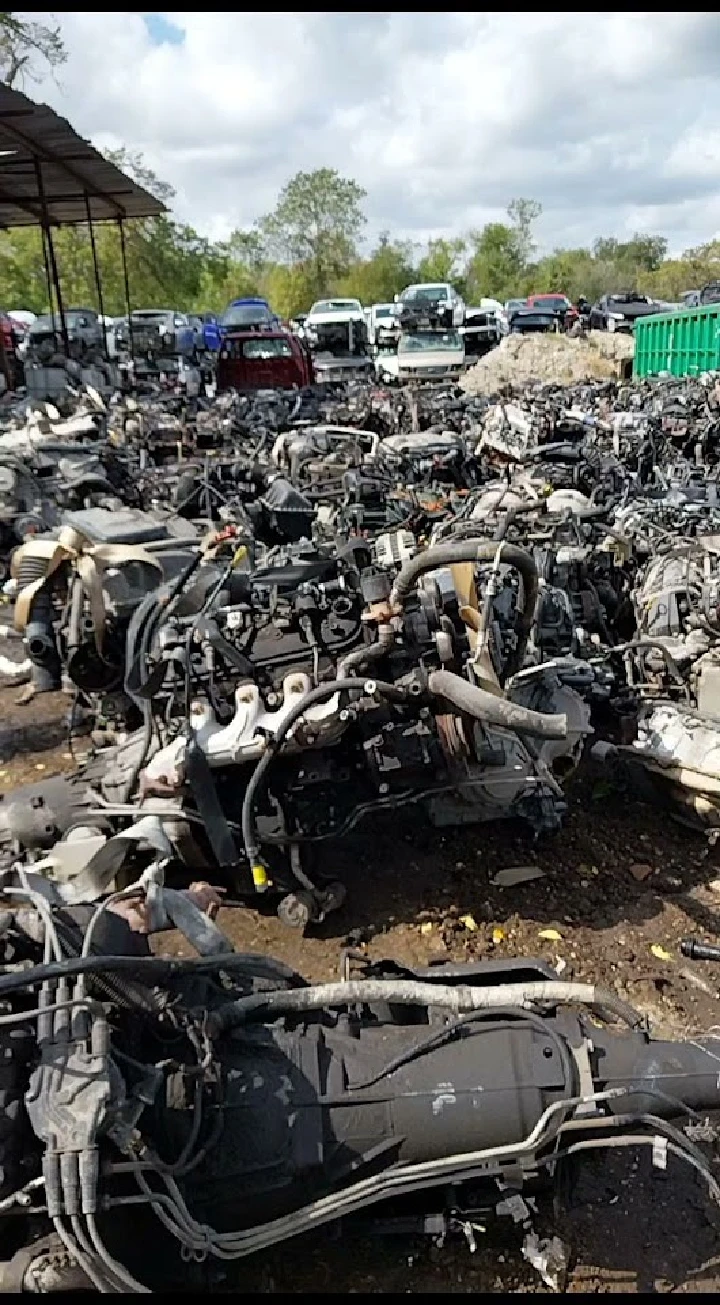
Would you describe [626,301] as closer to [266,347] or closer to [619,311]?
[619,311]

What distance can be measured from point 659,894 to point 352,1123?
2329 millimetres

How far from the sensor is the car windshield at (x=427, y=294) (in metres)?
24.3

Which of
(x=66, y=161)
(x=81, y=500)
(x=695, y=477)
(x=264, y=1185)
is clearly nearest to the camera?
(x=264, y=1185)

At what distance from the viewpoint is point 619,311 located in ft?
94.5

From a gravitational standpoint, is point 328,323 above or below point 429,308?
below

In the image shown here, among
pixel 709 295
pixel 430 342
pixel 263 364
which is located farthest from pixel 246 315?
pixel 709 295

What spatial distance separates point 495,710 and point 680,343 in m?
15.5

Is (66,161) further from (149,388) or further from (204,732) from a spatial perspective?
(204,732)

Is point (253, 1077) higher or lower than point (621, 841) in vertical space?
higher

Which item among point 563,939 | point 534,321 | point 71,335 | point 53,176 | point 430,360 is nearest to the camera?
point 563,939

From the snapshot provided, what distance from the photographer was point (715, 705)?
15.7 feet

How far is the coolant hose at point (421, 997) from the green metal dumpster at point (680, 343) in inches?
583

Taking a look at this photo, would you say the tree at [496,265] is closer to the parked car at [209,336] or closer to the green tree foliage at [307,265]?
the green tree foliage at [307,265]

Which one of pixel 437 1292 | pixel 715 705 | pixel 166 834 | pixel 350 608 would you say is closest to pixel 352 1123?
pixel 437 1292
